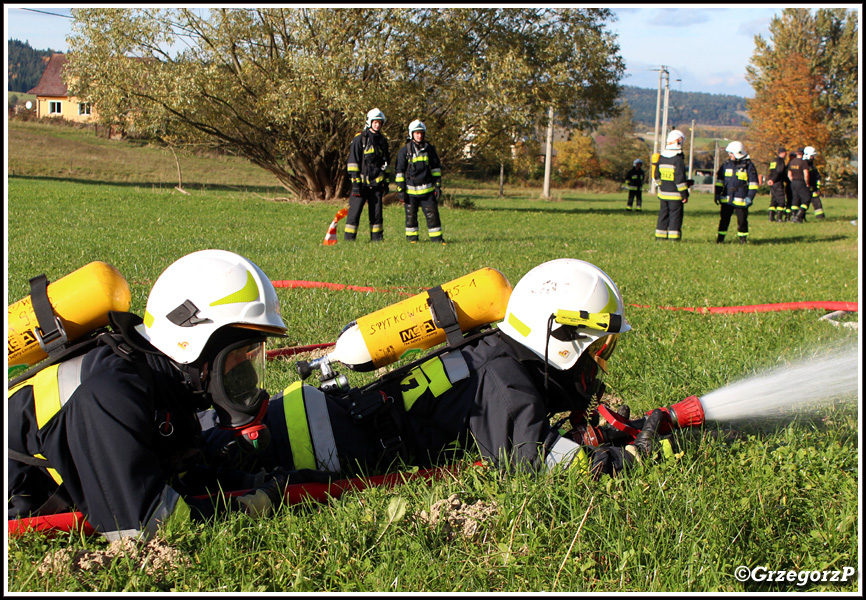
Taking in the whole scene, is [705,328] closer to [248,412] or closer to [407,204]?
[248,412]

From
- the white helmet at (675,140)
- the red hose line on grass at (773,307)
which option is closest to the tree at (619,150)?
the white helmet at (675,140)

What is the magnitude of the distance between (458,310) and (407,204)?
1017cm

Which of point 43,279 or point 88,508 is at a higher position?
point 43,279

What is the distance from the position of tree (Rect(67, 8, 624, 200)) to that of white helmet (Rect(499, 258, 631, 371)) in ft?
68.5

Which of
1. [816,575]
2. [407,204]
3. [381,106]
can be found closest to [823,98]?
[381,106]

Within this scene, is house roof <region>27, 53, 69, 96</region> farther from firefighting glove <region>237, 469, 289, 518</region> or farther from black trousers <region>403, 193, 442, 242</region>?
firefighting glove <region>237, 469, 289, 518</region>

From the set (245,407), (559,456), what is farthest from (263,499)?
(559,456)

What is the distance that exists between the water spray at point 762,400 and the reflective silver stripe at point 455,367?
0.74 metres

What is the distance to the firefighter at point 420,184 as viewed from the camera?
13.4 m

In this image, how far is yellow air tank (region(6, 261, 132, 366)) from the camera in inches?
117

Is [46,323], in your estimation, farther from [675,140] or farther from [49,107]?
[49,107]

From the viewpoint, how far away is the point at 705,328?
21.4ft

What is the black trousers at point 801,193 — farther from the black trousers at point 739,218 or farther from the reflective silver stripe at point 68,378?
the reflective silver stripe at point 68,378

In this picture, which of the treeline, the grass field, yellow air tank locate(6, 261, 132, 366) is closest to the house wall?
the grass field
